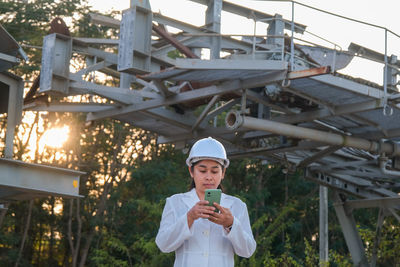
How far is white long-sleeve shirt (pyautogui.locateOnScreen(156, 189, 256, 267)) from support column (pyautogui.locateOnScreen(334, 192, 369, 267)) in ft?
56.8

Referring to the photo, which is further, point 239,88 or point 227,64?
point 239,88

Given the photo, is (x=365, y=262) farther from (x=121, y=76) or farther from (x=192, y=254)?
(x=192, y=254)

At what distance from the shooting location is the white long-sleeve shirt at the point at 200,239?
527 centimetres

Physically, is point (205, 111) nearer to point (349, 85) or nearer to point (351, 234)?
point (349, 85)

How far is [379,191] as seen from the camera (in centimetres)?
2245

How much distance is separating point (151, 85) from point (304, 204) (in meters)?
20.4

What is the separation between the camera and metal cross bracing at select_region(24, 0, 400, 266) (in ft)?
49.1

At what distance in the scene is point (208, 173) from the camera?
5.40 meters

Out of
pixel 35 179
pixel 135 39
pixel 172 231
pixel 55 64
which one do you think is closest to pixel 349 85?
pixel 135 39

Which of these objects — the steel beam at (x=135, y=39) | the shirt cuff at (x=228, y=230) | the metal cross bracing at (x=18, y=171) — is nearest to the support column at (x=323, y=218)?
the steel beam at (x=135, y=39)

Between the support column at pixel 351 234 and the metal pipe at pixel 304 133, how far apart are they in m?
4.37

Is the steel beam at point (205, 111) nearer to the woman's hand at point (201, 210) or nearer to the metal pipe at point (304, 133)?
the metal pipe at point (304, 133)

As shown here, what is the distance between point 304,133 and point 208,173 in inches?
459

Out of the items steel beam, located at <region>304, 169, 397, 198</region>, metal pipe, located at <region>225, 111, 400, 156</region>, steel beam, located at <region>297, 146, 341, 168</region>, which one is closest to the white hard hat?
metal pipe, located at <region>225, 111, 400, 156</region>
